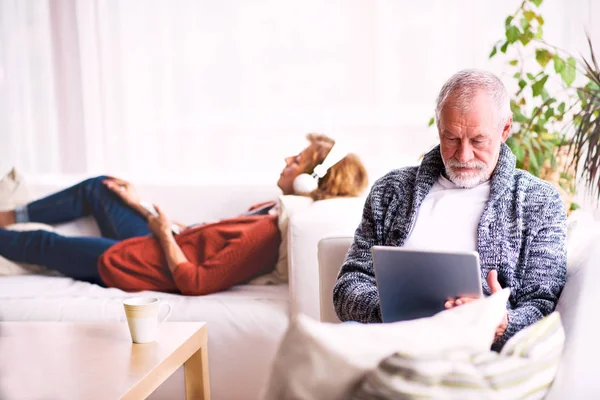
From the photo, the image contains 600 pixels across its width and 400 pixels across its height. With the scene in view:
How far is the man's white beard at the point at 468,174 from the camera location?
1.83 m

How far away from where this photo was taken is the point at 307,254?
2510 millimetres

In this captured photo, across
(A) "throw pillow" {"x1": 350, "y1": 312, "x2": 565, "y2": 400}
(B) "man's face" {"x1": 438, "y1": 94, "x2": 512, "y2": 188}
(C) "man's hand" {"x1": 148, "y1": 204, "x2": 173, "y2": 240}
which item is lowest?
(C) "man's hand" {"x1": 148, "y1": 204, "x2": 173, "y2": 240}

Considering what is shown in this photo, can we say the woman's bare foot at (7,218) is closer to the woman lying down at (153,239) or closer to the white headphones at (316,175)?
the woman lying down at (153,239)

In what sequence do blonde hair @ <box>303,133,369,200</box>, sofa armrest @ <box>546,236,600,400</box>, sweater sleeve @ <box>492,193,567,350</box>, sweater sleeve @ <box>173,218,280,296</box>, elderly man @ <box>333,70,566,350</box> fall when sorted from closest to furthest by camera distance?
sofa armrest @ <box>546,236,600,400</box> < sweater sleeve @ <box>492,193,567,350</box> < elderly man @ <box>333,70,566,350</box> < sweater sleeve @ <box>173,218,280,296</box> < blonde hair @ <box>303,133,369,200</box>

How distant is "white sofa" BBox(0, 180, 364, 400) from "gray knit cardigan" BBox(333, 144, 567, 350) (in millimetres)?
486

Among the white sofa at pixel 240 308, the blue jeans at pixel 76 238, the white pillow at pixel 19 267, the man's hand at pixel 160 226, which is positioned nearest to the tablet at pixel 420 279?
the white sofa at pixel 240 308

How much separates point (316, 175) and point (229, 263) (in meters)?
0.48

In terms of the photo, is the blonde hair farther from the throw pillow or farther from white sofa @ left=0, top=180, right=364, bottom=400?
the throw pillow

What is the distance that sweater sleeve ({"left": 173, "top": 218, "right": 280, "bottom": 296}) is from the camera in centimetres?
270

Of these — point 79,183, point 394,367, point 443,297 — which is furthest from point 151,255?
point 394,367

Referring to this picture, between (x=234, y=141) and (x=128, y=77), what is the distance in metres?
0.73

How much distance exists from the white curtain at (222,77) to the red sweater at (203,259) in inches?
36.5

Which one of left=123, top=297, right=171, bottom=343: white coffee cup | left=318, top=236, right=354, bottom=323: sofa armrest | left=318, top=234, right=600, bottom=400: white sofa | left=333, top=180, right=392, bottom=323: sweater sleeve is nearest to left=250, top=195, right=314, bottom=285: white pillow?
left=318, top=236, right=354, bottom=323: sofa armrest

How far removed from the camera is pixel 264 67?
4.10 meters
